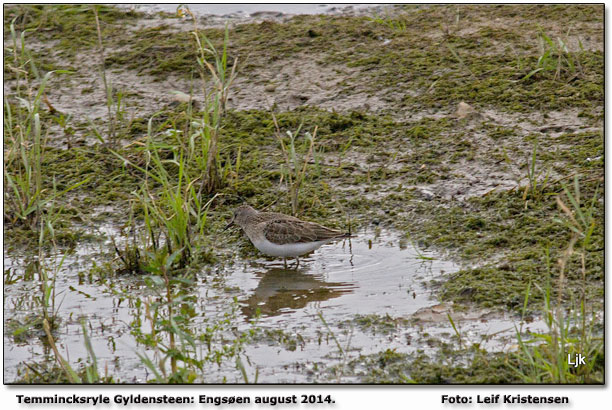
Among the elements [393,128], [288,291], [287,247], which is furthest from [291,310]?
[393,128]

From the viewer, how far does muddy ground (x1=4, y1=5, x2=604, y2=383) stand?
682 cm

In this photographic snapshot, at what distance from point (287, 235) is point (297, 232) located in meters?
0.10

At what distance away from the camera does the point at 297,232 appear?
293 inches

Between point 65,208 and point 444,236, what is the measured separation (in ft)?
12.3

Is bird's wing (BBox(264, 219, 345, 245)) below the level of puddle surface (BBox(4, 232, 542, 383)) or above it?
above

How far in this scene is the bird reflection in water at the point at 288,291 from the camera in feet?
21.7

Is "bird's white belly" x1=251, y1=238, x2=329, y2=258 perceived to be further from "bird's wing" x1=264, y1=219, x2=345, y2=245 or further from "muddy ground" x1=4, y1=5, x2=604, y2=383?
"muddy ground" x1=4, y1=5, x2=604, y2=383

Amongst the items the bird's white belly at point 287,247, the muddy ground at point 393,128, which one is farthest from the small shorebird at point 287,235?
the muddy ground at point 393,128

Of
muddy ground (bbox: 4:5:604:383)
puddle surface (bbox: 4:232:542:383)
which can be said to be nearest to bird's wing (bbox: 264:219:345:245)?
puddle surface (bbox: 4:232:542:383)

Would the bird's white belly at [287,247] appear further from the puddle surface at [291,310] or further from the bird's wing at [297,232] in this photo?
the puddle surface at [291,310]

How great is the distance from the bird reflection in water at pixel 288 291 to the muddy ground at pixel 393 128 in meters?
0.52

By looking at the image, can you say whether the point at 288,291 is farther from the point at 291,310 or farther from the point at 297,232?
the point at 297,232

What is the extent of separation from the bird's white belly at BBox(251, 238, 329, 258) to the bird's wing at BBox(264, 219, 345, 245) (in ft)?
0.11

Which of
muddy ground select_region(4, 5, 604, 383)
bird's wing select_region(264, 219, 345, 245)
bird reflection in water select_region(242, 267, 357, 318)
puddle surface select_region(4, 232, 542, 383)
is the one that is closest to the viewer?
puddle surface select_region(4, 232, 542, 383)
